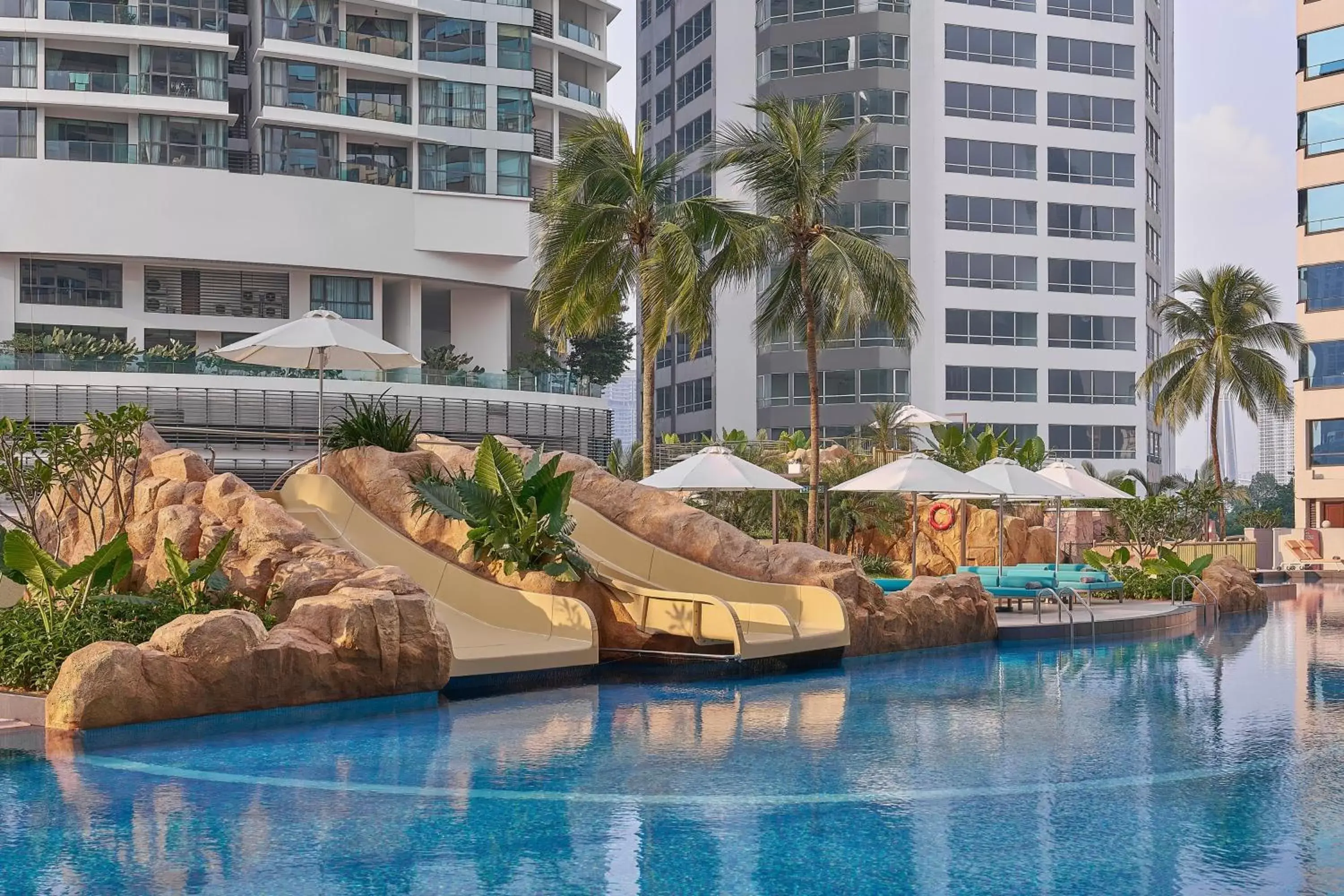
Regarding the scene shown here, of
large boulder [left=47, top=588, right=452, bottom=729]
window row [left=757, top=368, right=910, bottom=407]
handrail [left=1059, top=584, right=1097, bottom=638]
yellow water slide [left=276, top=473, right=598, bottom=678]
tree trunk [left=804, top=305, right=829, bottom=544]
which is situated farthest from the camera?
window row [left=757, top=368, right=910, bottom=407]

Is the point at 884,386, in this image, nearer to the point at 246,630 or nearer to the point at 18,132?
the point at 18,132

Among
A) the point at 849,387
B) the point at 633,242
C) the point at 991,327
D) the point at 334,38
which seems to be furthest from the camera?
the point at 991,327

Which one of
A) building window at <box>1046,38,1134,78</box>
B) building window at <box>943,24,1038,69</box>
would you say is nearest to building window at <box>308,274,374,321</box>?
building window at <box>943,24,1038,69</box>

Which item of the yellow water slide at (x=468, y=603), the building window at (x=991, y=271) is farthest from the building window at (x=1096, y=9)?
the yellow water slide at (x=468, y=603)

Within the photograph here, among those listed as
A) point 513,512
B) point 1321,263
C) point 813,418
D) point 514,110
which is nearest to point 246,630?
point 513,512

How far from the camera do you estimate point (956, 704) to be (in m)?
14.0

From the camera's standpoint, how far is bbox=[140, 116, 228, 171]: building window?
166 feet

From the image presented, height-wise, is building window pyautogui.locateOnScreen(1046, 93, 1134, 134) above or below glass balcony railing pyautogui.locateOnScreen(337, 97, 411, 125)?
above

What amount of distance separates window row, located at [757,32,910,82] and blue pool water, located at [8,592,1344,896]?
2184 inches

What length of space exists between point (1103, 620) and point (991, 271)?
47.4 m

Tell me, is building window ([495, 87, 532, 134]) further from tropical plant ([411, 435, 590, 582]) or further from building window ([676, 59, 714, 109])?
tropical plant ([411, 435, 590, 582])

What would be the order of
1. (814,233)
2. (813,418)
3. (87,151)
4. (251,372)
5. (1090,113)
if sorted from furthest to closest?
(1090,113) → (87,151) → (251,372) → (813,418) → (814,233)

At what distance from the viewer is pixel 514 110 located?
185 ft

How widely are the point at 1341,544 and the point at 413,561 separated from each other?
139 ft
